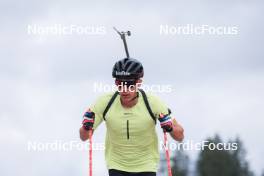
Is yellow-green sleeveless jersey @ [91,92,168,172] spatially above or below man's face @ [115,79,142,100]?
below

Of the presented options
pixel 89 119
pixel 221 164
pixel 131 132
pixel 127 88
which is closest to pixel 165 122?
pixel 131 132

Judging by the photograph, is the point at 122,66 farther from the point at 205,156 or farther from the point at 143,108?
the point at 205,156

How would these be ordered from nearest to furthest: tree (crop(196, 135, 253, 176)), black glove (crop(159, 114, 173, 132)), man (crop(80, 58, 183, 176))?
1. black glove (crop(159, 114, 173, 132))
2. man (crop(80, 58, 183, 176))
3. tree (crop(196, 135, 253, 176))

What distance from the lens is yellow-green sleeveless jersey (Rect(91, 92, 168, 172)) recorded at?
16219 millimetres

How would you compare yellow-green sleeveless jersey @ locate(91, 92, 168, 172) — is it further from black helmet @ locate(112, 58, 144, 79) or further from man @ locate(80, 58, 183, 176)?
black helmet @ locate(112, 58, 144, 79)

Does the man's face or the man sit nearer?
the man's face

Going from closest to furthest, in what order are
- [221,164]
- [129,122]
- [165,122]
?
[165,122] < [129,122] < [221,164]

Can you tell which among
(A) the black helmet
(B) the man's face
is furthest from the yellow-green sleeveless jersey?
(A) the black helmet

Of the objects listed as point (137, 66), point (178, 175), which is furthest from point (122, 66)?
point (178, 175)

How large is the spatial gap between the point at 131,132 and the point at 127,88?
63 cm

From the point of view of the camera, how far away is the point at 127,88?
16188 mm

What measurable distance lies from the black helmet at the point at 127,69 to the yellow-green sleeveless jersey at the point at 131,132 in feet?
1.09

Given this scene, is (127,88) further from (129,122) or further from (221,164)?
(221,164)

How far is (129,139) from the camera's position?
1625cm
